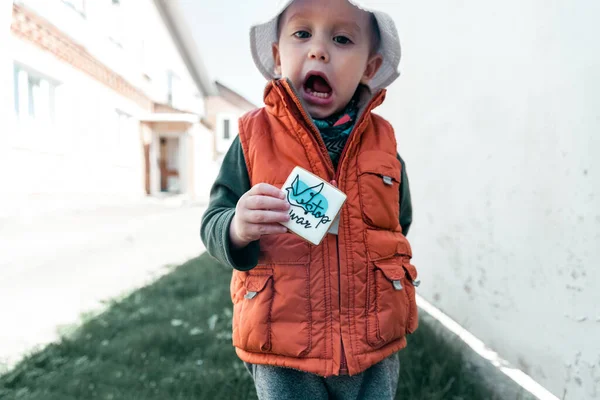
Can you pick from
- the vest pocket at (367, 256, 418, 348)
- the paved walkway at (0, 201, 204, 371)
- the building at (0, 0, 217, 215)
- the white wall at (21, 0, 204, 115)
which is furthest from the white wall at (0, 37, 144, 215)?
the vest pocket at (367, 256, 418, 348)

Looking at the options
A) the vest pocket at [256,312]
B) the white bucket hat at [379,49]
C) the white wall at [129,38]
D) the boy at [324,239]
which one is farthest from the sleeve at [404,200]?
the white wall at [129,38]

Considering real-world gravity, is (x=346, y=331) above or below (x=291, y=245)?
below

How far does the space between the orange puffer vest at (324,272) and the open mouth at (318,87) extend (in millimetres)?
86

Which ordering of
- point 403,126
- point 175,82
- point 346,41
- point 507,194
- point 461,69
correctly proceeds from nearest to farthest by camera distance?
point 346,41
point 507,194
point 461,69
point 403,126
point 175,82

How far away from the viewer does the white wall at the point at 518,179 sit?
1.26 meters

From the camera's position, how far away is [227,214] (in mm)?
1056

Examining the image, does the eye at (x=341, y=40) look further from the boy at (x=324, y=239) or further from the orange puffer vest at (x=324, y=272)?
the orange puffer vest at (x=324, y=272)

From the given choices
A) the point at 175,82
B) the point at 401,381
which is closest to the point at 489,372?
the point at 401,381

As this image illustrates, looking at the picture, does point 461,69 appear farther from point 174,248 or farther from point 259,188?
point 174,248

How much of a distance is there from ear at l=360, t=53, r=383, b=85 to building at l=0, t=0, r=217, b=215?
362 centimetres

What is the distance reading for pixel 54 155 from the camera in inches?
222

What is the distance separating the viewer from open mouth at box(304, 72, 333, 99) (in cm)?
115

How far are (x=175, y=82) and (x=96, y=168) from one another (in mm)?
7856

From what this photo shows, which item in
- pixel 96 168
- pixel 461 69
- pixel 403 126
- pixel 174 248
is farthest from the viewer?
pixel 96 168
